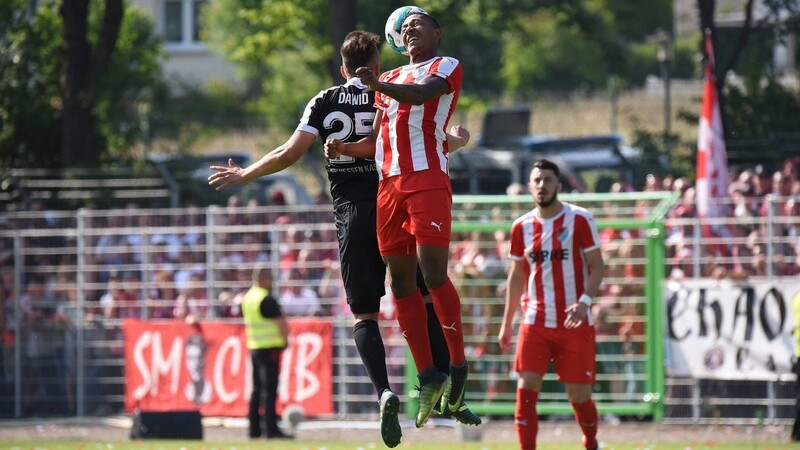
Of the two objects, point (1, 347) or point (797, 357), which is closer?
point (797, 357)

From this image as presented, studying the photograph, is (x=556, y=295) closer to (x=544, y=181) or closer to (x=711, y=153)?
(x=544, y=181)

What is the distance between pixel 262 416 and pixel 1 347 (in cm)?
518

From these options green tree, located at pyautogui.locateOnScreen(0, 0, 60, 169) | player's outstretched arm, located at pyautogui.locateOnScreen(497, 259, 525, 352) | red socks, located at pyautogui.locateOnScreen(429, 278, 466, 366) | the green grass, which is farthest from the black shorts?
green tree, located at pyautogui.locateOnScreen(0, 0, 60, 169)

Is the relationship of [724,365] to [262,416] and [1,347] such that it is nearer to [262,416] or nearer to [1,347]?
[262,416]

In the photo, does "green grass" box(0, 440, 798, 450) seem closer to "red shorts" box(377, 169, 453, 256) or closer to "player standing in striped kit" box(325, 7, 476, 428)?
"player standing in striped kit" box(325, 7, 476, 428)

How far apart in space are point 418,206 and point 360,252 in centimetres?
70

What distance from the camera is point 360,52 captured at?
968 cm

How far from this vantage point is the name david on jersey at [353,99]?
386 inches

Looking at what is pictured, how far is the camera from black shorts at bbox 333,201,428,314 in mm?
9945

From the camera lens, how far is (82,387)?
21.9 metres

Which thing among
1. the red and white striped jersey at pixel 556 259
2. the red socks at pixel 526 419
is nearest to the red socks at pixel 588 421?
the red socks at pixel 526 419

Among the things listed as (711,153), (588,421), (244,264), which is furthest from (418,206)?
(244,264)

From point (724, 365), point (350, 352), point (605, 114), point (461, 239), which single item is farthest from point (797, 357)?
point (605, 114)

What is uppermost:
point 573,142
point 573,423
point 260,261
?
point 573,142
